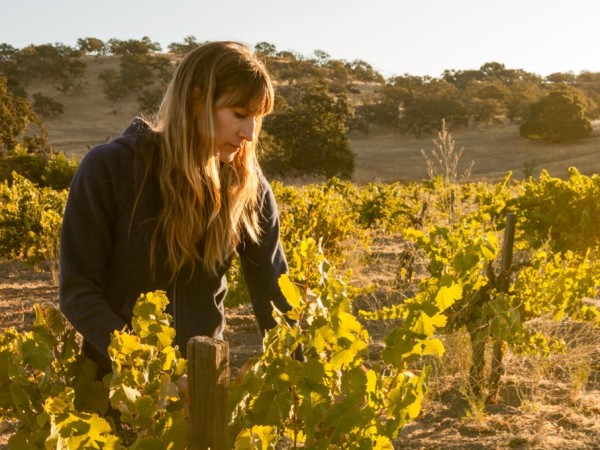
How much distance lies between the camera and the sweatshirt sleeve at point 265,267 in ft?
7.14

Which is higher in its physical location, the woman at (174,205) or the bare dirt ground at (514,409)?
the woman at (174,205)

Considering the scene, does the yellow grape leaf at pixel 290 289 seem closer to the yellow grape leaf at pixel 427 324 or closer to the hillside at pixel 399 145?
the yellow grape leaf at pixel 427 324

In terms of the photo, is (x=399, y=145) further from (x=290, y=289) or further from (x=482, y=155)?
(x=290, y=289)

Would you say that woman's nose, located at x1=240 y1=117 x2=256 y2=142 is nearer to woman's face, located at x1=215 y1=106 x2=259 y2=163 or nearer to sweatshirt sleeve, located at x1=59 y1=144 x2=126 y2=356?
woman's face, located at x1=215 y1=106 x2=259 y2=163

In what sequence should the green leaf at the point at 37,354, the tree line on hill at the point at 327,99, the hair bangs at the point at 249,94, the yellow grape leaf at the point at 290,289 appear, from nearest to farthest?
the yellow grape leaf at the point at 290,289, the green leaf at the point at 37,354, the hair bangs at the point at 249,94, the tree line on hill at the point at 327,99

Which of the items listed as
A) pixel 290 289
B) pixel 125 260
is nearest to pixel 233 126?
pixel 125 260

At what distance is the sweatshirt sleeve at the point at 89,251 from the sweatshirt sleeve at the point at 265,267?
0.50 m

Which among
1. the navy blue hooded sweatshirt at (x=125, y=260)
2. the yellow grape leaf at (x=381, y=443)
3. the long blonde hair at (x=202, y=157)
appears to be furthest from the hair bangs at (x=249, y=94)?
the yellow grape leaf at (x=381, y=443)

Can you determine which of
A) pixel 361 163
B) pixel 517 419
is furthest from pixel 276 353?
pixel 361 163

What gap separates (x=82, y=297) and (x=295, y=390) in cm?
69

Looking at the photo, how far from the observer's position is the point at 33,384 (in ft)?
5.46

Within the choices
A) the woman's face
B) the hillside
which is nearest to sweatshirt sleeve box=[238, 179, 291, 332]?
the woman's face

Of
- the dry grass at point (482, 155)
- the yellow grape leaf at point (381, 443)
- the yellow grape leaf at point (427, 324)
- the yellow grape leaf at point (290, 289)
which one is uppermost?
the yellow grape leaf at point (290, 289)

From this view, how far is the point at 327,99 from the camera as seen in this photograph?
121ft
